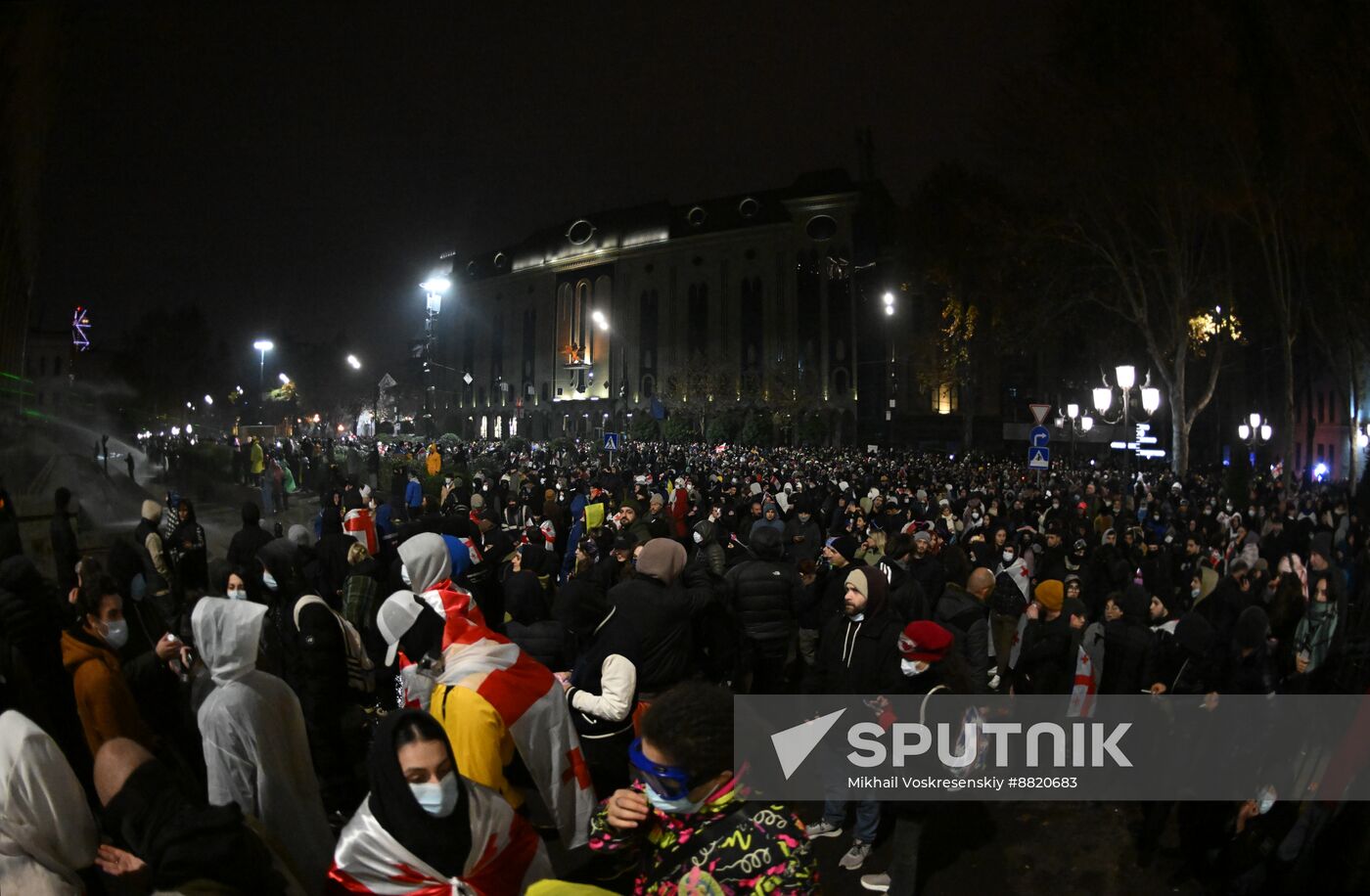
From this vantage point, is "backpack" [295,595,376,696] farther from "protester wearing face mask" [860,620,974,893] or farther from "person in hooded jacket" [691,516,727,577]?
"person in hooded jacket" [691,516,727,577]

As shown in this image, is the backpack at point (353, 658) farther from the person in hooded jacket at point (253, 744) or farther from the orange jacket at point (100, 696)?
the person in hooded jacket at point (253, 744)

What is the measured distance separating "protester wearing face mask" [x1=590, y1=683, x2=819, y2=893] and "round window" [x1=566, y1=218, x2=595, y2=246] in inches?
3406

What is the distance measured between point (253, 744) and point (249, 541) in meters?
4.88

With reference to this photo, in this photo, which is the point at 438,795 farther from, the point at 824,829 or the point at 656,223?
the point at 656,223

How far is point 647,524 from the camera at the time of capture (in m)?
9.40

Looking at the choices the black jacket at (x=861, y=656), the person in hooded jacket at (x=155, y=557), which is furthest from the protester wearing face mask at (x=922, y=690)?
the person in hooded jacket at (x=155, y=557)

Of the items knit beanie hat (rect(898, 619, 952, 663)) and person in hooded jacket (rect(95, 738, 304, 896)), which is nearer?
person in hooded jacket (rect(95, 738, 304, 896))

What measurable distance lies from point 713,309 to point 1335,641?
70753mm

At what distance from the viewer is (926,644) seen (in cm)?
442

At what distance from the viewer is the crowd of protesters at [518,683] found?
2.41m

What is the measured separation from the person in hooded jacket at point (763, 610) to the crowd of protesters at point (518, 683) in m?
0.02

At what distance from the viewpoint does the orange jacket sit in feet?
11.9

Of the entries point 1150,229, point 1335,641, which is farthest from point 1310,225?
point 1335,641

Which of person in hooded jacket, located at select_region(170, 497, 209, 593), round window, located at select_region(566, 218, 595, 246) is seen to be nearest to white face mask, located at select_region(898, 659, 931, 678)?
person in hooded jacket, located at select_region(170, 497, 209, 593)
